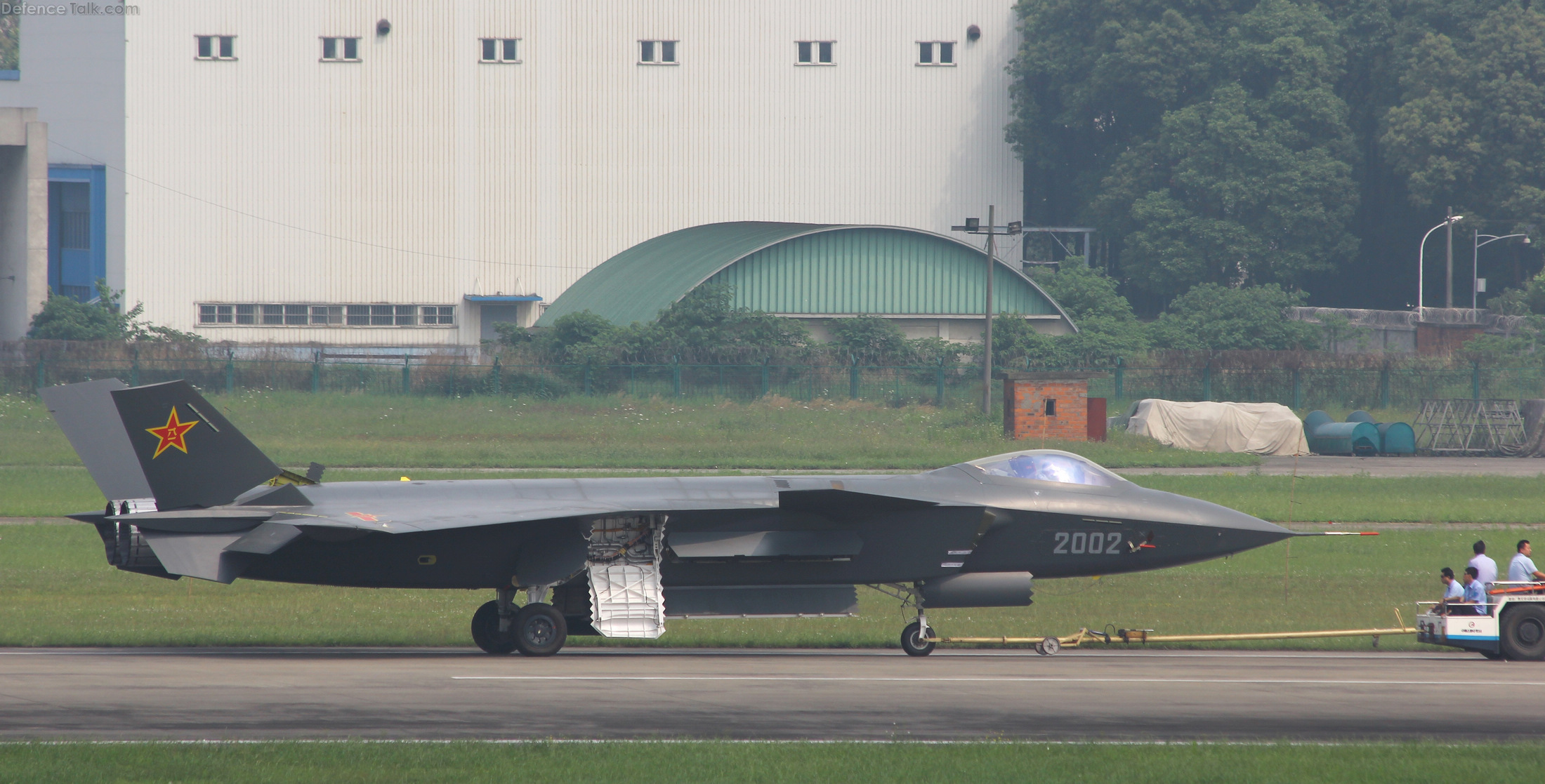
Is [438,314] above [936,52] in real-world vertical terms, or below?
below

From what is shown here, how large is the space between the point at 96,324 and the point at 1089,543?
5438 cm

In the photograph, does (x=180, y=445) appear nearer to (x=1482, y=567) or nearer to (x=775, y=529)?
(x=775, y=529)

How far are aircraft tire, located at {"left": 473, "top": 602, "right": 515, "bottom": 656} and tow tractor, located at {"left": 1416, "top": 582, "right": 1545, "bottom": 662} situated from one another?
10.9 meters

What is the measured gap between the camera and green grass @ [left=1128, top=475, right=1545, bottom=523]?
30.9 meters

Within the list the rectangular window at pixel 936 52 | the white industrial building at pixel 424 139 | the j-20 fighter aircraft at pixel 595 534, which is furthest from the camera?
the rectangular window at pixel 936 52

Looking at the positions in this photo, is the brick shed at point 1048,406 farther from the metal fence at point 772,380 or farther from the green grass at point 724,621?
the green grass at point 724,621

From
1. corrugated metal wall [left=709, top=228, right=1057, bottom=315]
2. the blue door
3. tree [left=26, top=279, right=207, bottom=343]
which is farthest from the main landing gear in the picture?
the blue door

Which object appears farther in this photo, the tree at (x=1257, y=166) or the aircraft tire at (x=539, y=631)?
the tree at (x=1257, y=166)

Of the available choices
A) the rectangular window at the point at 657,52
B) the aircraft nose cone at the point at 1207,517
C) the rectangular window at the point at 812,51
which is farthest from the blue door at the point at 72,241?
the aircraft nose cone at the point at 1207,517

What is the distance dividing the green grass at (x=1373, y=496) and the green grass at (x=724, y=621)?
197 inches

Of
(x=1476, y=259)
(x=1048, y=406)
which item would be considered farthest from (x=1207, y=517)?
(x=1476, y=259)

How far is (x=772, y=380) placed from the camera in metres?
54.7

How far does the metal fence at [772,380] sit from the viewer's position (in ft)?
171

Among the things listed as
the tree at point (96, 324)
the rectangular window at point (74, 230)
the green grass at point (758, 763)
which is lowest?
the green grass at point (758, 763)
